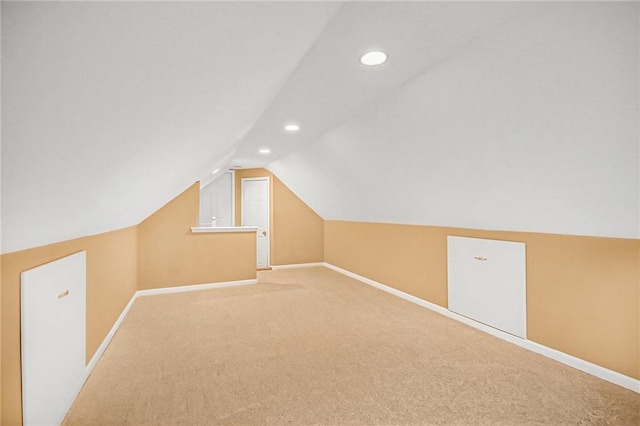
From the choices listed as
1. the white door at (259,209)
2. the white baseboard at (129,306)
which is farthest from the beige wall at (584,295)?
the white door at (259,209)

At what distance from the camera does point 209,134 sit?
2.43 metres

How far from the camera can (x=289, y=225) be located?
7055mm

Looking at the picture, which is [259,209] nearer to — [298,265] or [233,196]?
[233,196]

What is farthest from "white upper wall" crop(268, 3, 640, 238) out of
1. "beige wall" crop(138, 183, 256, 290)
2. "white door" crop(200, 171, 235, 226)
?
"white door" crop(200, 171, 235, 226)

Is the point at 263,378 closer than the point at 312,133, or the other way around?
the point at 263,378

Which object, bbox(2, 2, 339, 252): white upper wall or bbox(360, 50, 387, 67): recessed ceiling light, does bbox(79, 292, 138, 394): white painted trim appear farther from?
bbox(360, 50, 387, 67): recessed ceiling light

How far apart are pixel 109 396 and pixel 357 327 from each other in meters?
2.10

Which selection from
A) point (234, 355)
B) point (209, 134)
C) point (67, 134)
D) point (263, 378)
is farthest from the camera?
point (234, 355)

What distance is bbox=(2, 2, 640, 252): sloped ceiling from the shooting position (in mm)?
862

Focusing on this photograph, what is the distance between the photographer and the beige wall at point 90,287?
130cm

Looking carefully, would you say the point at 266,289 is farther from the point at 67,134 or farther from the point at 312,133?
the point at 67,134

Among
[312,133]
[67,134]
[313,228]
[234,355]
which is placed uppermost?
[312,133]

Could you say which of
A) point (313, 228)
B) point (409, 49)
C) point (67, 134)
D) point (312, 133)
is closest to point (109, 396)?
point (67, 134)

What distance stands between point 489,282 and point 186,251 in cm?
408
